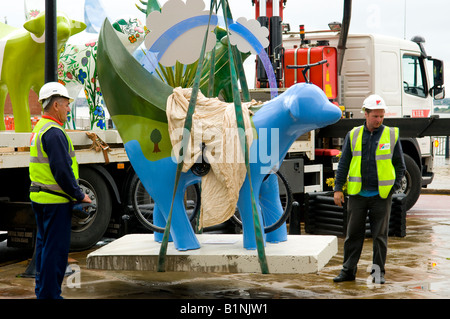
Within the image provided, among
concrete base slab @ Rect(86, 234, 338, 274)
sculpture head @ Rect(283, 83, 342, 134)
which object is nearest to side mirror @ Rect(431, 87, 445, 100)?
concrete base slab @ Rect(86, 234, 338, 274)

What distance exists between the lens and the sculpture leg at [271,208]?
582 centimetres

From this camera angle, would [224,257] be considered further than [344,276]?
No

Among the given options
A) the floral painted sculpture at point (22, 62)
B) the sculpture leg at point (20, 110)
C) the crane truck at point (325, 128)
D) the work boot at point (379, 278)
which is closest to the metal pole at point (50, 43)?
the floral painted sculpture at point (22, 62)

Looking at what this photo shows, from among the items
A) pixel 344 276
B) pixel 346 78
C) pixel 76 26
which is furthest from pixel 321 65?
pixel 344 276

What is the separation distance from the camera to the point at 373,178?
6176mm

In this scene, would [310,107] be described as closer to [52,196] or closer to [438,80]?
[52,196]

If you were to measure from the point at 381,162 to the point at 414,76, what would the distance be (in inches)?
Answer: 237

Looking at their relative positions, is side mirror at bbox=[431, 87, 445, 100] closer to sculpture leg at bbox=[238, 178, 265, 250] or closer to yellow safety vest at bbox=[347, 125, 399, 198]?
yellow safety vest at bbox=[347, 125, 399, 198]

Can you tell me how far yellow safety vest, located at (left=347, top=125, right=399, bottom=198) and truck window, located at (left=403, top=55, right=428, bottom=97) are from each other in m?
5.48

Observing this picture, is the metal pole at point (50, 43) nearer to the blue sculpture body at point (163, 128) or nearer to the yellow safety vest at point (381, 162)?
the blue sculpture body at point (163, 128)

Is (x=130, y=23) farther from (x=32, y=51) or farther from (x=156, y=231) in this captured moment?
(x=156, y=231)

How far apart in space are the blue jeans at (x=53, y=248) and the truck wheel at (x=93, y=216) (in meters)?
2.66

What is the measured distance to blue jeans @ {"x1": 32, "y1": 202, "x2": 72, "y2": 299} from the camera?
5.11m
